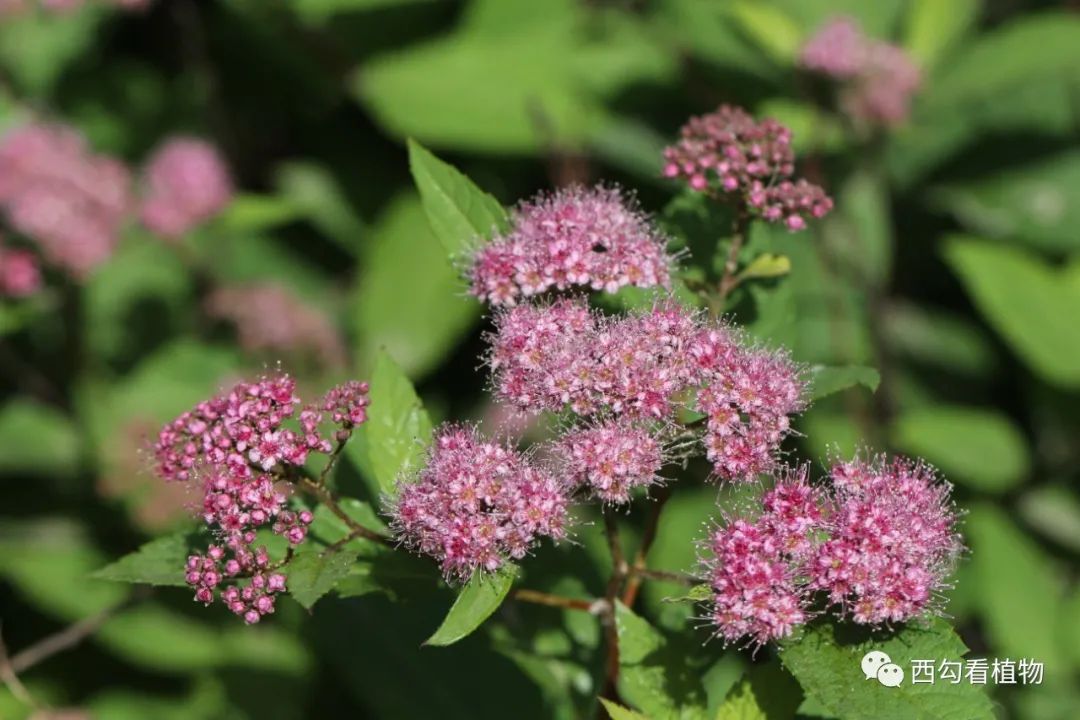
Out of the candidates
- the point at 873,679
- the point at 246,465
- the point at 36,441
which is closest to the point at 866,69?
the point at 873,679

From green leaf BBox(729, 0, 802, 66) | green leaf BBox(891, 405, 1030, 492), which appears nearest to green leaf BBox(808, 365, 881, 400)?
green leaf BBox(891, 405, 1030, 492)

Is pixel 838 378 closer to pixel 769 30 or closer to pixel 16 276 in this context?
pixel 769 30

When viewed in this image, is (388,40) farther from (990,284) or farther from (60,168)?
(990,284)

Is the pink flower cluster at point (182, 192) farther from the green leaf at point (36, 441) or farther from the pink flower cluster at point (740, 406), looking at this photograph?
the pink flower cluster at point (740, 406)

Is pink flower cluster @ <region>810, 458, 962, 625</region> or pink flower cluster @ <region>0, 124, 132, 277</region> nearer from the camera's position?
pink flower cluster @ <region>810, 458, 962, 625</region>

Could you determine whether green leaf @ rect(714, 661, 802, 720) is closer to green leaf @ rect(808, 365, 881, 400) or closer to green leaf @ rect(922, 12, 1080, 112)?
green leaf @ rect(808, 365, 881, 400)

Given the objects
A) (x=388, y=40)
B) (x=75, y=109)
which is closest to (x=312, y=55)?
(x=388, y=40)

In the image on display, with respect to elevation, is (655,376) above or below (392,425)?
above
